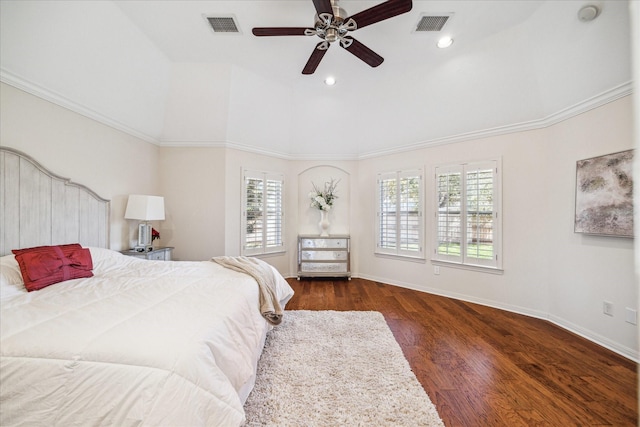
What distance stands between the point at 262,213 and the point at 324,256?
144cm

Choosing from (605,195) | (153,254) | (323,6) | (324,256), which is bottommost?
(324,256)

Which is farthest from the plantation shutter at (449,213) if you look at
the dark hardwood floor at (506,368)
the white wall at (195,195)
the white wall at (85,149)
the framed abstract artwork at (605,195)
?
the white wall at (85,149)

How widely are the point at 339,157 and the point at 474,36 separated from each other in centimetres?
273

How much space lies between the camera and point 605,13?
85.4 inches

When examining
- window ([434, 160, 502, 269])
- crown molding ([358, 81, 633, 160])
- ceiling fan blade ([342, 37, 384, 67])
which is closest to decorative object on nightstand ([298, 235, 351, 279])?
window ([434, 160, 502, 269])

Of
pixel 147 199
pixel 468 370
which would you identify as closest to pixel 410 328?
pixel 468 370

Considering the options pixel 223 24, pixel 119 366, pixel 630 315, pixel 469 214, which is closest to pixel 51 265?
pixel 119 366

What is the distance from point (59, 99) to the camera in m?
2.62

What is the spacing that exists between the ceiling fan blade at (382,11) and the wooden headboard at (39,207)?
10.7ft

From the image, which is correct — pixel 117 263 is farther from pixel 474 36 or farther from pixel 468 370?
pixel 474 36

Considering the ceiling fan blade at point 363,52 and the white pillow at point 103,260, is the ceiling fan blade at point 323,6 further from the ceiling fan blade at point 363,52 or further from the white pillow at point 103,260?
the white pillow at point 103,260

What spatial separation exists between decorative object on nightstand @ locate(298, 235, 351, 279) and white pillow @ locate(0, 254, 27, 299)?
11.4 ft

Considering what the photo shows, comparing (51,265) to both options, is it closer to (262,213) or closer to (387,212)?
(262,213)

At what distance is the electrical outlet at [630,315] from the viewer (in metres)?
2.33
